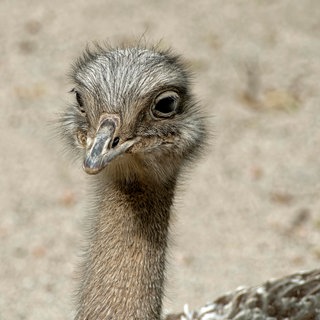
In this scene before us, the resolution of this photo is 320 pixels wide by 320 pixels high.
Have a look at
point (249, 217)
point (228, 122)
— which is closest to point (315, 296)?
point (249, 217)

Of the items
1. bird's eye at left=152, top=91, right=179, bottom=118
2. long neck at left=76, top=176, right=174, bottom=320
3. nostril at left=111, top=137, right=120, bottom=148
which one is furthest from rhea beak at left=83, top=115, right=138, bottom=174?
long neck at left=76, top=176, right=174, bottom=320

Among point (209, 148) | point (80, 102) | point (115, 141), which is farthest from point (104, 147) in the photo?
point (209, 148)

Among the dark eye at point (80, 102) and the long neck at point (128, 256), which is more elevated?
the dark eye at point (80, 102)

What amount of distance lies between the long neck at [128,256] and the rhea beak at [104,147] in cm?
31

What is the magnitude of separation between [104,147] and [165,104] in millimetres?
388

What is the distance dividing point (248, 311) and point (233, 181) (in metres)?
2.17

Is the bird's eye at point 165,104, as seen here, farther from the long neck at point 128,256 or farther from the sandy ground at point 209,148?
the sandy ground at point 209,148

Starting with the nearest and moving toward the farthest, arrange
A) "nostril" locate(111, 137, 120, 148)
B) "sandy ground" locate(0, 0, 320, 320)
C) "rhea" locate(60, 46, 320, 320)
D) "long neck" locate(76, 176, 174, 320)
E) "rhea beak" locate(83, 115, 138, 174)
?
"rhea beak" locate(83, 115, 138, 174)
"nostril" locate(111, 137, 120, 148)
"rhea" locate(60, 46, 320, 320)
"long neck" locate(76, 176, 174, 320)
"sandy ground" locate(0, 0, 320, 320)

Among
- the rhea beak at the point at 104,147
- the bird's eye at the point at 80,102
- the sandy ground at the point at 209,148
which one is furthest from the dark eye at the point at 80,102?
the sandy ground at the point at 209,148

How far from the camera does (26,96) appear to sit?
7668 mm

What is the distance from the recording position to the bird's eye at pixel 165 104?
3980 millimetres

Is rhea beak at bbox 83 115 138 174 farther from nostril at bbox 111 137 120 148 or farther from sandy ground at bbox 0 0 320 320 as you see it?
sandy ground at bbox 0 0 320 320

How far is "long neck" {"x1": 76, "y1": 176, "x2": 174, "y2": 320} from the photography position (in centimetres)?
411

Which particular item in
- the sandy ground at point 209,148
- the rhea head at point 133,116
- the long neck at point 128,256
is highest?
the sandy ground at point 209,148
